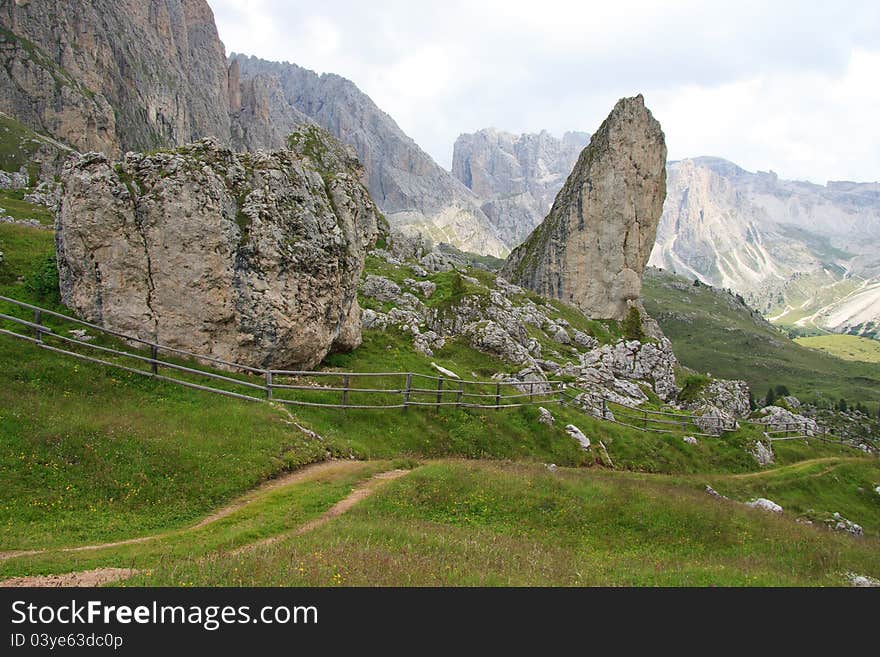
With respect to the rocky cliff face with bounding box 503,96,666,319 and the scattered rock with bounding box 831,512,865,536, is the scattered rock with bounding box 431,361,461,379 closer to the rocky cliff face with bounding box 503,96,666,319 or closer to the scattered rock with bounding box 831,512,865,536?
the scattered rock with bounding box 831,512,865,536

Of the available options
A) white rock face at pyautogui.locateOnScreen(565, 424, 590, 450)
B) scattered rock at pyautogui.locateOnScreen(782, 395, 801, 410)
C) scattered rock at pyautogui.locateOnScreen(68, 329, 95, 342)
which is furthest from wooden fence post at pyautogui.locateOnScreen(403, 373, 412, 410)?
scattered rock at pyautogui.locateOnScreen(782, 395, 801, 410)

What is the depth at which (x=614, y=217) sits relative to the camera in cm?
7544

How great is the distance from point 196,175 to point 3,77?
162m

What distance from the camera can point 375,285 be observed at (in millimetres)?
47562

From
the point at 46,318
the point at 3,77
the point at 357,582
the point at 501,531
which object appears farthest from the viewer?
the point at 3,77

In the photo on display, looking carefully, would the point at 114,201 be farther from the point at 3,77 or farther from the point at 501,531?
the point at 3,77

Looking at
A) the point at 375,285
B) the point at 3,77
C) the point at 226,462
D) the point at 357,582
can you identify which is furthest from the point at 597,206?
the point at 3,77

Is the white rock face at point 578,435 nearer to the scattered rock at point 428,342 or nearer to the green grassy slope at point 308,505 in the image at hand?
the green grassy slope at point 308,505

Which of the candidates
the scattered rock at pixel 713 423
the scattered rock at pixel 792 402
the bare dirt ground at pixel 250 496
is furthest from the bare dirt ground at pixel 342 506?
the scattered rock at pixel 792 402

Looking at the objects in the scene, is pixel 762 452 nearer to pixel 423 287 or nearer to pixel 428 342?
pixel 428 342

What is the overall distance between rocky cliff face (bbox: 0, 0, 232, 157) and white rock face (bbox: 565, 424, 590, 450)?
15883 cm

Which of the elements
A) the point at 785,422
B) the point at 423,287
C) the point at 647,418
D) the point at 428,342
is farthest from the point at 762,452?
the point at 423,287

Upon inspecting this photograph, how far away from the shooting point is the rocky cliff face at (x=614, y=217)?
7512cm

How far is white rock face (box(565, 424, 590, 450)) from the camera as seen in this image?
1139 inches
